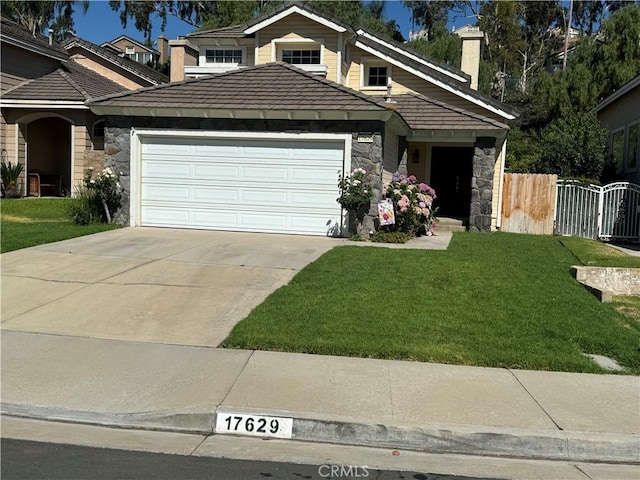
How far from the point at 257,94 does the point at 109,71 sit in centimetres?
1495

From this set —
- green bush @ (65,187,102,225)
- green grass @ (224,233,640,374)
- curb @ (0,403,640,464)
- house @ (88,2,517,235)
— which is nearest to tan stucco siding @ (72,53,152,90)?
house @ (88,2,517,235)

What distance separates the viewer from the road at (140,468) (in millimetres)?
4086

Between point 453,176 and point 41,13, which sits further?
point 41,13

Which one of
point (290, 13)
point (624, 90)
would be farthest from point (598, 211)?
point (290, 13)

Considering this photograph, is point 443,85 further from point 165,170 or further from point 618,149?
point 165,170

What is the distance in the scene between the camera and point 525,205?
18234mm

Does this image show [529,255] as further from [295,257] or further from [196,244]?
[196,244]

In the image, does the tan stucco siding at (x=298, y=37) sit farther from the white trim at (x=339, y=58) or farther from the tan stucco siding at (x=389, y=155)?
the tan stucco siding at (x=389, y=155)

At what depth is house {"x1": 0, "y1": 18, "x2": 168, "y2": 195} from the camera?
19.8m

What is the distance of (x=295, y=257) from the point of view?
11.4m

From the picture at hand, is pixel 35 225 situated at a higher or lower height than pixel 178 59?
lower

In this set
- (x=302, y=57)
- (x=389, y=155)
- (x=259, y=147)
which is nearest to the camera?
(x=259, y=147)

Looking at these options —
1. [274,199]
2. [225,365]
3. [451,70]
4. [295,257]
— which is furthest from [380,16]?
[225,365]

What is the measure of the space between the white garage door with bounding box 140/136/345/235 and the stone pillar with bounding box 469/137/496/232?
17.2 ft
